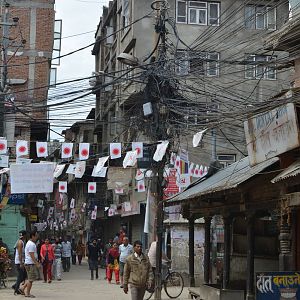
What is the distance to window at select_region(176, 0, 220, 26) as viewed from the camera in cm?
3578

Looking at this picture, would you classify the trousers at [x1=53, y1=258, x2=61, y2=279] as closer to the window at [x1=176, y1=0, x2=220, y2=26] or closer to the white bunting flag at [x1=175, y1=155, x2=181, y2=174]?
the white bunting flag at [x1=175, y1=155, x2=181, y2=174]

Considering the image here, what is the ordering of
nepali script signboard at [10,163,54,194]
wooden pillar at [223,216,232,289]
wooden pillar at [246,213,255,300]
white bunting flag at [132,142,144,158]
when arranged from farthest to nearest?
1. nepali script signboard at [10,163,54,194]
2. white bunting flag at [132,142,144,158]
3. wooden pillar at [223,216,232,289]
4. wooden pillar at [246,213,255,300]

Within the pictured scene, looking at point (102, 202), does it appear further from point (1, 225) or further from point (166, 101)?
point (166, 101)

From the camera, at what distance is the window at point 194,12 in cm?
3578

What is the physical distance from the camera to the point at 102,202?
48844 millimetres

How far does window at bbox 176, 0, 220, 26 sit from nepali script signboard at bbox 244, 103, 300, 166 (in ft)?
77.1

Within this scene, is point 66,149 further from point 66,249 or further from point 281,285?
point 281,285

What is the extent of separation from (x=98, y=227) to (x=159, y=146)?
3822cm

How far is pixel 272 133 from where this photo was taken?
40.7 feet

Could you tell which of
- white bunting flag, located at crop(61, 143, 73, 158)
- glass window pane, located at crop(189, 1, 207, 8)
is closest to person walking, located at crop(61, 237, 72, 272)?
white bunting flag, located at crop(61, 143, 73, 158)

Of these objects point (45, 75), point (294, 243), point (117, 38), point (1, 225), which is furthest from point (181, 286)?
point (117, 38)

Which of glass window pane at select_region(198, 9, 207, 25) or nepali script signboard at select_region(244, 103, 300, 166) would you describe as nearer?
nepali script signboard at select_region(244, 103, 300, 166)

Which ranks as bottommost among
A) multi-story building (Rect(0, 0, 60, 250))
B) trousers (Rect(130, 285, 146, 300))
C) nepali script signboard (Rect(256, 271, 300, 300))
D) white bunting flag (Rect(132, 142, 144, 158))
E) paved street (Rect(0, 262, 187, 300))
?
paved street (Rect(0, 262, 187, 300))

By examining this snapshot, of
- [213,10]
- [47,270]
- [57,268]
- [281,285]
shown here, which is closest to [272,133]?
[281,285]
